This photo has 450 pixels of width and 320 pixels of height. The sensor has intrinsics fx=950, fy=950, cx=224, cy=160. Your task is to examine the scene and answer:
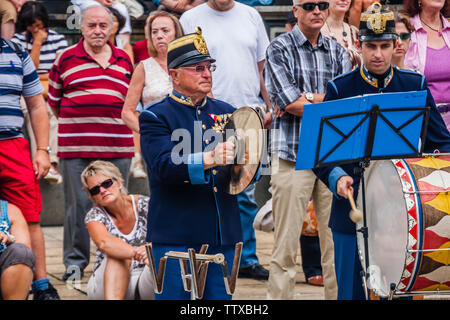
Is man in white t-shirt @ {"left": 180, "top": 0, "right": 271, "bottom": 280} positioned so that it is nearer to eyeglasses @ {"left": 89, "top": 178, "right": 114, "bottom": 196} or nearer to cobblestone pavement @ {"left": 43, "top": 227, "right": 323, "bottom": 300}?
cobblestone pavement @ {"left": 43, "top": 227, "right": 323, "bottom": 300}

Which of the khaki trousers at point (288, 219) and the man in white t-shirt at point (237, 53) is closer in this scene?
the khaki trousers at point (288, 219)

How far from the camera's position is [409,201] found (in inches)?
200

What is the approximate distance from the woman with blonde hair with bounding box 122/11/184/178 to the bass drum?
2630mm

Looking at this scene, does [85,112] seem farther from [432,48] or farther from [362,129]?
[362,129]

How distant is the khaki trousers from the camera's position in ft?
21.5

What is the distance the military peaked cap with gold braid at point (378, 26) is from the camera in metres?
5.45

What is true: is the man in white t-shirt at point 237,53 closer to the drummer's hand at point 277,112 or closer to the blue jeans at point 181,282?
the drummer's hand at point 277,112

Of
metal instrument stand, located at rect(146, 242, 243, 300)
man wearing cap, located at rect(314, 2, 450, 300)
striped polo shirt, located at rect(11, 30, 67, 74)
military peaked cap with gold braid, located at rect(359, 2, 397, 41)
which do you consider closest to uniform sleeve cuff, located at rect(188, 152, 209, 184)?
metal instrument stand, located at rect(146, 242, 243, 300)

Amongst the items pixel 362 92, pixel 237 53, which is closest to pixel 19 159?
pixel 237 53

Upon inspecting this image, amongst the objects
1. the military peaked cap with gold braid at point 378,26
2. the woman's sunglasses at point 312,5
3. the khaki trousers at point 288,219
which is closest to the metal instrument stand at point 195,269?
the military peaked cap with gold braid at point 378,26

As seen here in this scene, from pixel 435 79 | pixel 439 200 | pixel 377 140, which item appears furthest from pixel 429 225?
pixel 435 79

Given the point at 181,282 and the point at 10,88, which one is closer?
the point at 181,282

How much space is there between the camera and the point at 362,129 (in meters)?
4.88

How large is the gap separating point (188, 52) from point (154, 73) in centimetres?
257
